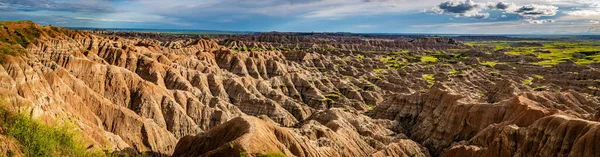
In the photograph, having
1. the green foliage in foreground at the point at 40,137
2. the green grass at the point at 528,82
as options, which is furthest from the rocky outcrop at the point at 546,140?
the green grass at the point at 528,82

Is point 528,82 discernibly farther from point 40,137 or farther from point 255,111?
point 40,137

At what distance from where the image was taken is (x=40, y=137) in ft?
118

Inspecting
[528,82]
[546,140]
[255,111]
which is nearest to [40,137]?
[546,140]

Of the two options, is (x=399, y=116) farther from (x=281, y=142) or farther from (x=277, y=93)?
(x=281, y=142)

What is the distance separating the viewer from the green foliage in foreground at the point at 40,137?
114 feet

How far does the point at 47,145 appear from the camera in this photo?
35719 millimetres

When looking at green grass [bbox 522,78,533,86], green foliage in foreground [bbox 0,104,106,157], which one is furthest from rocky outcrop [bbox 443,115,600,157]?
green grass [bbox 522,78,533,86]

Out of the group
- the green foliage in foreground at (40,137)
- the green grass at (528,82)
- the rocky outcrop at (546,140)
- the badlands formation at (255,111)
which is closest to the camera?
the rocky outcrop at (546,140)

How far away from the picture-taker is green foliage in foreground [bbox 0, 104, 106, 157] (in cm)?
3488

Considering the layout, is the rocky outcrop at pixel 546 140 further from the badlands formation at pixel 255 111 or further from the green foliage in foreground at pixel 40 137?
the green foliage in foreground at pixel 40 137

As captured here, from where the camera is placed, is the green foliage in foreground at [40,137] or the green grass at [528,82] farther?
the green grass at [528,82]

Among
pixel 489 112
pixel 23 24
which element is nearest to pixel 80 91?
pixel 23 24

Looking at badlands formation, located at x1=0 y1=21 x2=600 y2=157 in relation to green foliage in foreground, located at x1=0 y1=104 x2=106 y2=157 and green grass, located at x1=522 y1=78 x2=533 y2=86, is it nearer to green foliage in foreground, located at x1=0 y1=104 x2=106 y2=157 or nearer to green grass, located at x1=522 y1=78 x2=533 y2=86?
green foliage in foreground, located at x1=0 y1=104 x2=106 y2=157

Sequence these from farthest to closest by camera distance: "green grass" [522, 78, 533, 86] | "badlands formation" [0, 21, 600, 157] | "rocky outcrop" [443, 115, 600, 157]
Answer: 1. "green grass" [522, 78, 533, 86]
2. "badlands formation" [0, 21, 600, 157]
3. "rocky outcrop" [443, 115, 600, 157]
